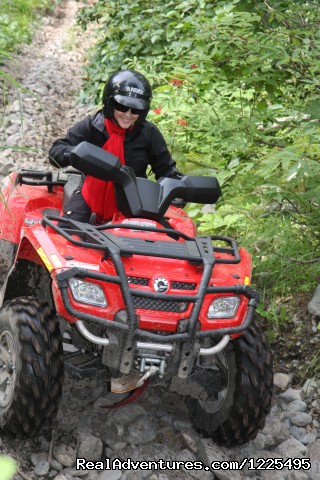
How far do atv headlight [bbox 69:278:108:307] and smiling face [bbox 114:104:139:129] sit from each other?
4.91 feet

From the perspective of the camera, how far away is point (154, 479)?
3488mm

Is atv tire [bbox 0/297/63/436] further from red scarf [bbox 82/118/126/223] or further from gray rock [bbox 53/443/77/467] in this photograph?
red scarf [bbox 82/118/126/223]

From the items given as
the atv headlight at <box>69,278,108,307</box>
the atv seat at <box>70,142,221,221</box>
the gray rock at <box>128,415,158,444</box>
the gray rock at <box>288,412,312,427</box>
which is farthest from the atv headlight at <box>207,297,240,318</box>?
the gray rock at <box>288,412,312,427</box>

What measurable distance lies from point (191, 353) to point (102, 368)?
0.54 meters

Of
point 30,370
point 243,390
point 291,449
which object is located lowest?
point 291,449

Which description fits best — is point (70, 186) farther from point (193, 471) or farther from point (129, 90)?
point (193, 471)

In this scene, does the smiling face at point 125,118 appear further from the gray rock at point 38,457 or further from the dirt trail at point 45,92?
the gray rock at point 38,457

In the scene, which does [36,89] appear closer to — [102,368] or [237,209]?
[237,209]

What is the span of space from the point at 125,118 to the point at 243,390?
74.4 inches

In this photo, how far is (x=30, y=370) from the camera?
10.5ft

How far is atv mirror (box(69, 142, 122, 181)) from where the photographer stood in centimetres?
369

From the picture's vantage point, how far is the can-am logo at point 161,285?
325 centimetres

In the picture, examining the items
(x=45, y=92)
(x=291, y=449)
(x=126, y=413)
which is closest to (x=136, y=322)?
(x=126, y=413)

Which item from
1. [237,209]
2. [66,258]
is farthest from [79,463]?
[237,209]
